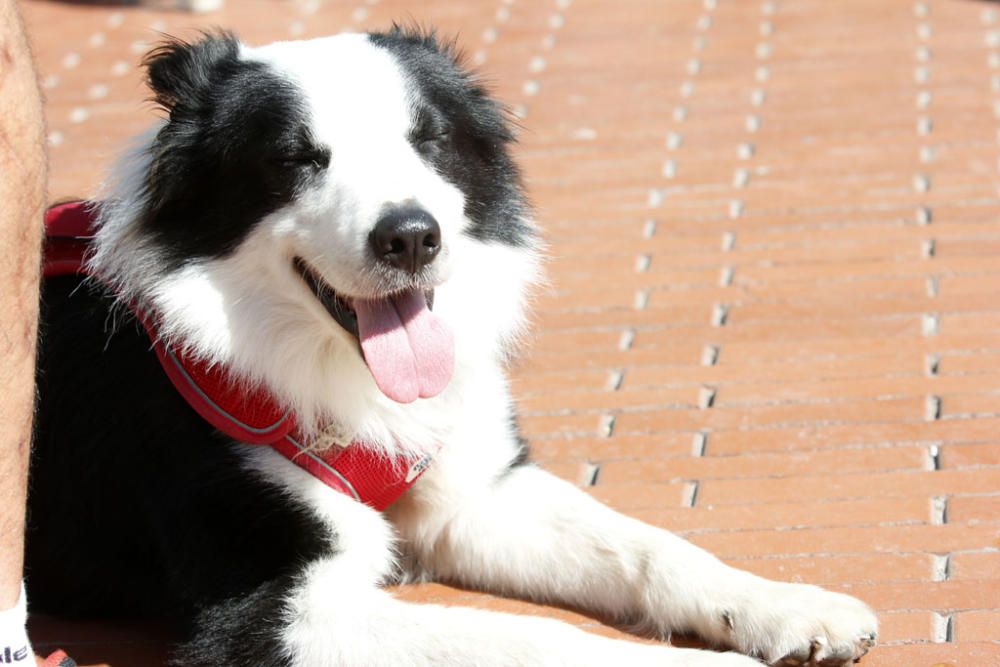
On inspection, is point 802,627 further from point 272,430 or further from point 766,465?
point 272,430

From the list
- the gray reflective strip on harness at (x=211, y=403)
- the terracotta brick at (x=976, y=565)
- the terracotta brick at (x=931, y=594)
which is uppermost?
the terracotta brick at (x=976, y=565)

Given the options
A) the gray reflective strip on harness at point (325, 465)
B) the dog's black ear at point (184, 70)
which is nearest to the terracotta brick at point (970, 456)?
the gray reflective strip on harness at point (325, 465)

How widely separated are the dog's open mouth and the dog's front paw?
82 cm

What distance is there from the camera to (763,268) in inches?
187

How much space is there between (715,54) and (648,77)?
42 cm

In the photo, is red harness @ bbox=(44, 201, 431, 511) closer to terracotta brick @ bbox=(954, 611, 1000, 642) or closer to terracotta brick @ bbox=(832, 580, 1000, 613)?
terracotta brick @ bbox=(832, 580, 1000, 613)

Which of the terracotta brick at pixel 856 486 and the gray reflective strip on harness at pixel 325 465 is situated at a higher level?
the terracotta brick at pixel 856 486

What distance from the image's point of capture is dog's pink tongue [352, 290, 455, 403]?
3.00m

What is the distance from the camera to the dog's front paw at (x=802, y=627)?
279cm

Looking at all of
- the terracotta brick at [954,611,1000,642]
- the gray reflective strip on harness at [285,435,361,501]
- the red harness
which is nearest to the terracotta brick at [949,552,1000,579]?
the terracotta brick at [954,611,1000,642]

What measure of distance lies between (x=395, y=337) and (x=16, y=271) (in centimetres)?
82

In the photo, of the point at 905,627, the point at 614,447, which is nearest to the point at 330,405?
the point at 614,447

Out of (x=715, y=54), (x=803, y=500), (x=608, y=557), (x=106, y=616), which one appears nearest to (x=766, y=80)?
(x=715, y=54)

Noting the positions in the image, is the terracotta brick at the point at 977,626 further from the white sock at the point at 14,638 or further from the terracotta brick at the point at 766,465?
the white sock at the point at 14,638
